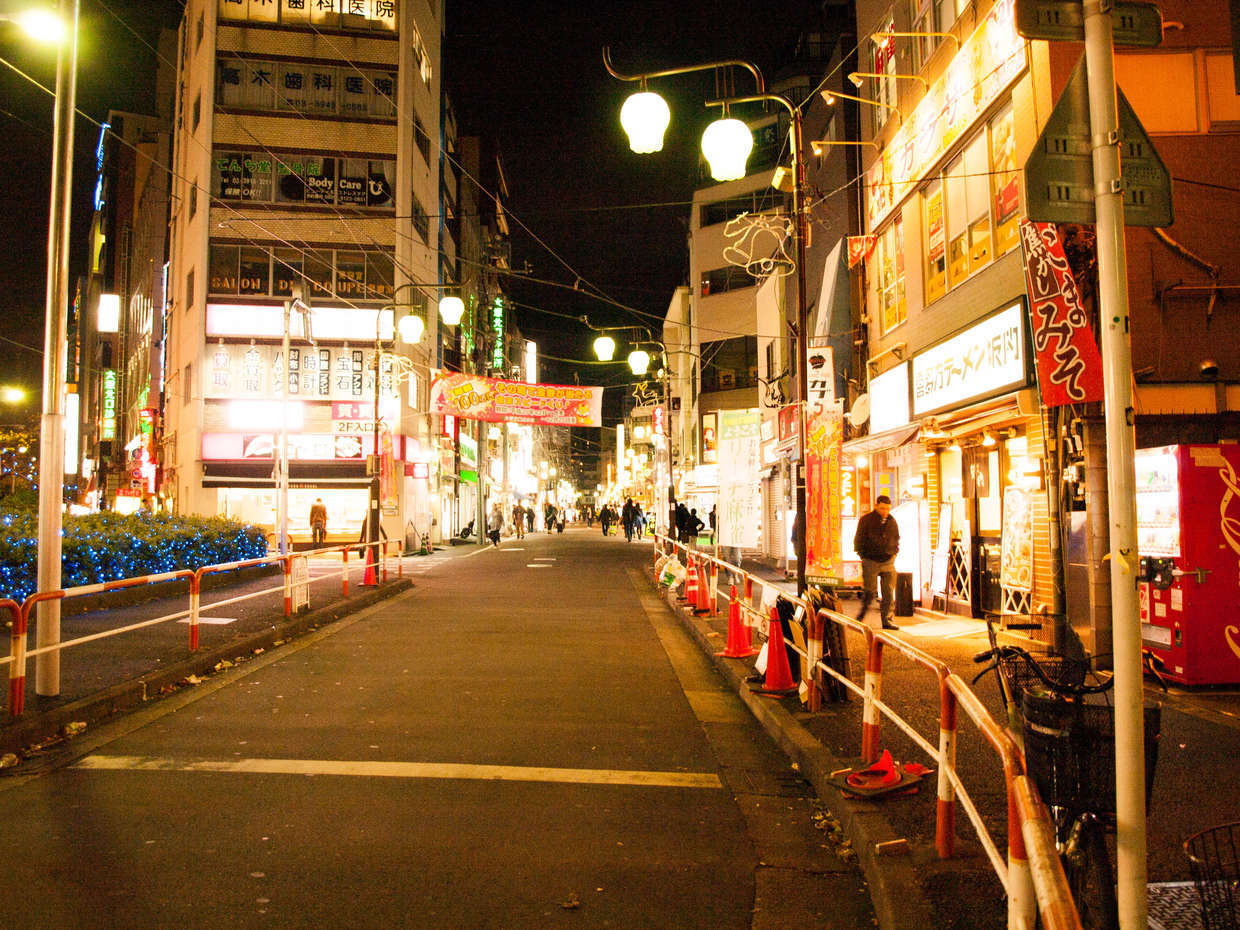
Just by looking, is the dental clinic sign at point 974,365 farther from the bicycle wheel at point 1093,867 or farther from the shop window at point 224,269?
the shop window at point 224,269

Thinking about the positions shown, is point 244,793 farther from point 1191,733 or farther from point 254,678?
point 1191,733

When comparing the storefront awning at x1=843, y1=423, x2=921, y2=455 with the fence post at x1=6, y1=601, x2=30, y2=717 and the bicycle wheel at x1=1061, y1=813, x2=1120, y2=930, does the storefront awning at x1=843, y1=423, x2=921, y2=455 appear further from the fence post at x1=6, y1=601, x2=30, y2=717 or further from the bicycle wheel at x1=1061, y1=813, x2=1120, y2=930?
the fence post at x1=6, y1=601, x2=30, y2=717

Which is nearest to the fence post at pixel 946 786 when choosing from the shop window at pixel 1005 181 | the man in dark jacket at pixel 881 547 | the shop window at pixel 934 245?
the man in dark jacket at pixel 881 547

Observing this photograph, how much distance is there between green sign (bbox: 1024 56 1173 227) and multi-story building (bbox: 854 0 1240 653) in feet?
18.3

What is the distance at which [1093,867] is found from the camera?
329 cm

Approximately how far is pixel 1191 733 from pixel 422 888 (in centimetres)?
597

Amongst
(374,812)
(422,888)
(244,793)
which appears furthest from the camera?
(244,793)

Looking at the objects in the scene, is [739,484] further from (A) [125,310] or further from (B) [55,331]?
(A) [125,310]

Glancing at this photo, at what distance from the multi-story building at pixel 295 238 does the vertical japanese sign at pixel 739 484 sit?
1705 cm

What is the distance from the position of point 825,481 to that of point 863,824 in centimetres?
824

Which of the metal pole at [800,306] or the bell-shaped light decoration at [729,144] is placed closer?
the bell-shaped light decoration at [729,144]

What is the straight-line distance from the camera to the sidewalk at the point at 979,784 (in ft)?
12.7

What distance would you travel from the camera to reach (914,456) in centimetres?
1680

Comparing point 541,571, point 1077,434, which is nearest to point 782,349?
point 541,571
